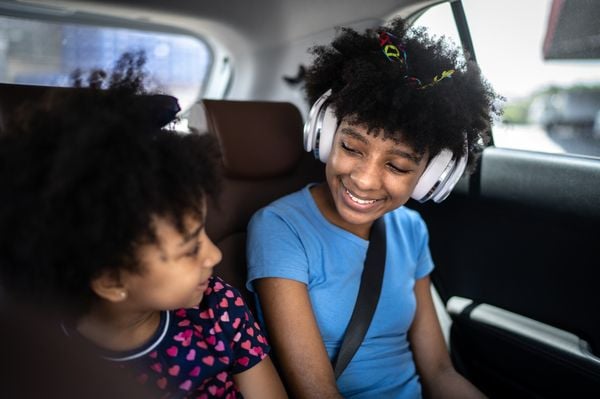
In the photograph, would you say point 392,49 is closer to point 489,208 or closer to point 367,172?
point 367,172

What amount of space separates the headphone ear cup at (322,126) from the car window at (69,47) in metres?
0.77

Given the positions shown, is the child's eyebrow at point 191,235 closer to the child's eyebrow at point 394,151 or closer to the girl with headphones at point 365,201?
the girl with headphones at point 365,201

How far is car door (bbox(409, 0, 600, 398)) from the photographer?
168cm

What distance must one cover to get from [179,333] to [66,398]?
1.79 ft

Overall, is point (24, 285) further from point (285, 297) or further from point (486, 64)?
point (486, 64)

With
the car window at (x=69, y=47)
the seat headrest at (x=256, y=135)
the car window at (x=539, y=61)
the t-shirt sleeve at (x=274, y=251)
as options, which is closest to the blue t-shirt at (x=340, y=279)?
the t-shirt sleeve at (x=274, y=251)

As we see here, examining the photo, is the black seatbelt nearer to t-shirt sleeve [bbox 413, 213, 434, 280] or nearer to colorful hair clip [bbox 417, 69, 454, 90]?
t-shirt sleeve [bbox 413, 213, 434, 280]

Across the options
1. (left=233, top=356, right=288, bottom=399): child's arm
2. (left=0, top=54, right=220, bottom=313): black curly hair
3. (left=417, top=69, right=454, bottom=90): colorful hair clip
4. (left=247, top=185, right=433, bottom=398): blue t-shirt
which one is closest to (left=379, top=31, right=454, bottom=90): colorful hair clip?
(left=417, top=69, right=454, bottom=90): colorful hair clip

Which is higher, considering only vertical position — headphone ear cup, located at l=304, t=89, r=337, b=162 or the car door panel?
headphone ear cup, located at l=304, t=89, r=337, b=162

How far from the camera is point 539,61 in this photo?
1929 mm

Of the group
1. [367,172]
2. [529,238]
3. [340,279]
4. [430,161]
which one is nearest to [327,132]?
[367,172]

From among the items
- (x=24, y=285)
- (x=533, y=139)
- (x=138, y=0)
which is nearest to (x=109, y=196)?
(x=24, y=285)

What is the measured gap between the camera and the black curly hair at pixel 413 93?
1.30 metres

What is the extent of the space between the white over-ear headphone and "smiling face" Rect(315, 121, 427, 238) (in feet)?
0.08
